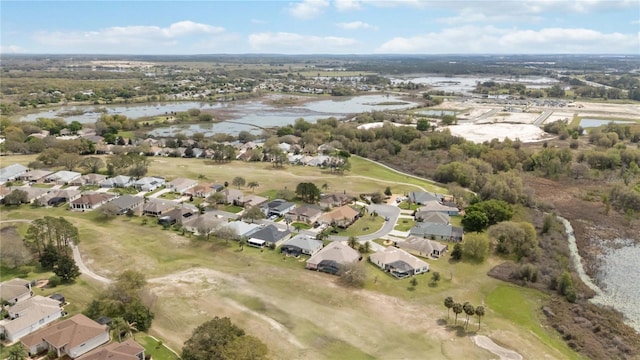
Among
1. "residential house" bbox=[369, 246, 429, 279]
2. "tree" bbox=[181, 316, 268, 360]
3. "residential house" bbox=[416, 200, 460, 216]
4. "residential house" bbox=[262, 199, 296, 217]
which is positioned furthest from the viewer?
"residential house" bbox=[416, 200, 460, 216]

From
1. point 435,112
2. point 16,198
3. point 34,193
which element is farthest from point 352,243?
point 435,112

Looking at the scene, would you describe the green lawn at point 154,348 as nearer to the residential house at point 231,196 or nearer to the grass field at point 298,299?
the grass field at point 298,299

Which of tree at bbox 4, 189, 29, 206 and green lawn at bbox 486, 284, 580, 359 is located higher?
tree at bbox 4, 189, 29, 206

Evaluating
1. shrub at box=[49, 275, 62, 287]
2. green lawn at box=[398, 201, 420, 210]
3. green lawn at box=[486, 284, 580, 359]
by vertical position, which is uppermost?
shrub at box=[49, 275, 62, 287]

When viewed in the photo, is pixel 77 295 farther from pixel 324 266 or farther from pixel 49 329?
pixel 324 266

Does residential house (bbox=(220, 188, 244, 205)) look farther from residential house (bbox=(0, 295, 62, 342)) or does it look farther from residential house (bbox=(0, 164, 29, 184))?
residential house (bbox=(0, 164, 29, 184))

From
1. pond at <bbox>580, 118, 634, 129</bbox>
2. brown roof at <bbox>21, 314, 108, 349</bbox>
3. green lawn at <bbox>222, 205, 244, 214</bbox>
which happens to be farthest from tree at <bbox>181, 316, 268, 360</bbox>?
pond at <bbox>580, 118, 634, 129</bbox>

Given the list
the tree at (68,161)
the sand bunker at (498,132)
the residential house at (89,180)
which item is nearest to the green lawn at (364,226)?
the residential house at (89,180)
